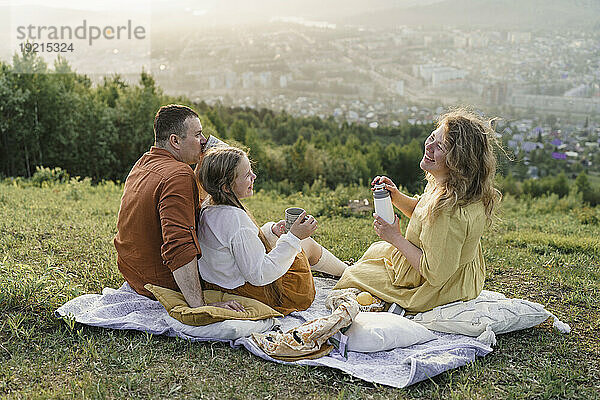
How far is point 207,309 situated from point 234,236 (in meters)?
0.45

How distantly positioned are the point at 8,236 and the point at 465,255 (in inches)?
164

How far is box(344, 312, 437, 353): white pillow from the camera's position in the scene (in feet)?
11.1

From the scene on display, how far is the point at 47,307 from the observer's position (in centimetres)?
386

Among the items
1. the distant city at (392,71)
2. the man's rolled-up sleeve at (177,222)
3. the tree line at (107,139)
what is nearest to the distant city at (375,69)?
the distant city at (392,71)

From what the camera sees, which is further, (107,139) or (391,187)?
(107,139)

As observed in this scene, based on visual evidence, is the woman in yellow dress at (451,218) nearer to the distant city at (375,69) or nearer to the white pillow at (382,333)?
the white pillow at (382,333)

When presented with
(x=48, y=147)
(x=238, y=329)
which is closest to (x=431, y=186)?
(x=238, y=329)

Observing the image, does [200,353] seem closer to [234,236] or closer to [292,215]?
[234,236]

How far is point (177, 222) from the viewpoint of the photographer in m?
3.39

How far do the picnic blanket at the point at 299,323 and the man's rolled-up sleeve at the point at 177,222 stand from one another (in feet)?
1.42

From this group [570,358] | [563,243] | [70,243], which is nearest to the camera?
[570,358]

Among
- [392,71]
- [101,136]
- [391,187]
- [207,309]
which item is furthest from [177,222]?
[392,71]

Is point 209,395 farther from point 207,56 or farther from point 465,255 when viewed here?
point 207,56

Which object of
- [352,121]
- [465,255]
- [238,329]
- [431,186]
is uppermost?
[431,186]
